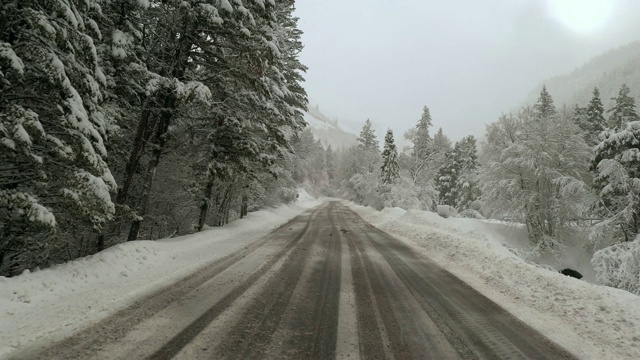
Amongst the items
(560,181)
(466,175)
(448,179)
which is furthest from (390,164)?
(560,181)

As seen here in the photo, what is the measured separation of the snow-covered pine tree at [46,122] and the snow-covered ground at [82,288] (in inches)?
36.0

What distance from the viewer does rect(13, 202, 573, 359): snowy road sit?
3906 mm

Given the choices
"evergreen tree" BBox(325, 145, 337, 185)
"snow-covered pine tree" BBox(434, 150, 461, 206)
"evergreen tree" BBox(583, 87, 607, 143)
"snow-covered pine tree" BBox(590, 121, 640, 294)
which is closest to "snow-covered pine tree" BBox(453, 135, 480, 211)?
"snow-covered pine tree" BBox(434, 150, 461, 206)

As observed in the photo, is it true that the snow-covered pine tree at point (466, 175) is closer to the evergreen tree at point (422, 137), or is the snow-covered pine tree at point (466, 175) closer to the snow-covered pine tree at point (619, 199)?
the evergreen tree at point (422, 137)

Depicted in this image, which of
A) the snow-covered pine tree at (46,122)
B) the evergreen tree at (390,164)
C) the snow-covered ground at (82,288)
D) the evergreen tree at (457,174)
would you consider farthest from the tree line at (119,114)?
the evergreen tree at (457,174)

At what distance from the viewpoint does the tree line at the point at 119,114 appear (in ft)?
19.0

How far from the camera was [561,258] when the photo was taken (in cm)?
2150

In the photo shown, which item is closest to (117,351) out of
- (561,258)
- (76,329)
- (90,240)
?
(76,329)

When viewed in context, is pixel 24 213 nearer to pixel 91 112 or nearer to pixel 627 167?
pixel 91 112

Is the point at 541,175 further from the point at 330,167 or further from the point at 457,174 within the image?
the point at 330,167

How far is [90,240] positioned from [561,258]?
25.2 meters

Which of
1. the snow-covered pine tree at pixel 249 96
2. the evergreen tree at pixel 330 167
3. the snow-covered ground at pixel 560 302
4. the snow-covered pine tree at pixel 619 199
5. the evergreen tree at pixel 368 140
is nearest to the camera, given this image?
the snow-covered ground at pixel 560 302

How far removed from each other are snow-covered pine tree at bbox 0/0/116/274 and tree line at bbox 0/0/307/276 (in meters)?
0.02

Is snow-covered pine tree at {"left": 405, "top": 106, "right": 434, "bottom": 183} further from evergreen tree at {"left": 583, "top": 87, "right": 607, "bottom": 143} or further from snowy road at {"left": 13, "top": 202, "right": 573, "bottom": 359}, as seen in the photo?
snowy road at {"left": 13, "top": 202, "right": 573, "bottom": 359}
